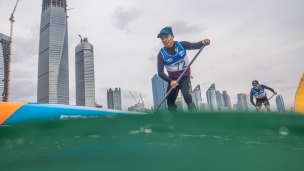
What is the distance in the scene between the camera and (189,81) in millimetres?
4883

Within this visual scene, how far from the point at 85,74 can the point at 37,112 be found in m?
123

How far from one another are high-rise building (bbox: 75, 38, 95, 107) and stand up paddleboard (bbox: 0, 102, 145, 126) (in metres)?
116

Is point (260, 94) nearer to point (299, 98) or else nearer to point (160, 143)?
point (299, 98)

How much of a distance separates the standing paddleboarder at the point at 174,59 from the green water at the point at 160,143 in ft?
4.66

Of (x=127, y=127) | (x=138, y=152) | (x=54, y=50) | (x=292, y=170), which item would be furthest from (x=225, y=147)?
(x=54, y=50)

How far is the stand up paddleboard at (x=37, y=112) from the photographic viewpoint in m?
3.38

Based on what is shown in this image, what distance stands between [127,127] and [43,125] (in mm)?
1238

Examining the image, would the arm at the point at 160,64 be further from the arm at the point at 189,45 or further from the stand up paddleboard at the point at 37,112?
the stand up paddleboard at the point at 37,112

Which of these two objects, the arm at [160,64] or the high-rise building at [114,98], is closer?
the arm at [160,64]

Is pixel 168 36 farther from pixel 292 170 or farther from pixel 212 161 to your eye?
pixel 292 170

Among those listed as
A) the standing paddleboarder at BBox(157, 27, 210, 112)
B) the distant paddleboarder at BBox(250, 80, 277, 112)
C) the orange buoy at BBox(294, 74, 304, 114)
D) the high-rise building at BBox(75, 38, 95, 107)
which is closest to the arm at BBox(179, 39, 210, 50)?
the standing paddleboarder at BBox(157, 27, 210, 112)

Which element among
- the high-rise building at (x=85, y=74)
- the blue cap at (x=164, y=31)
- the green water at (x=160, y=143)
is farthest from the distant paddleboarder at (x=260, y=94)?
the high-rise building at (x=85, y=74)

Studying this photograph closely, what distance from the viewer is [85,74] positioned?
121875mm

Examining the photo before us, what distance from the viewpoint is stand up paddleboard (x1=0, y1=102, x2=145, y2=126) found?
11.1 ft
